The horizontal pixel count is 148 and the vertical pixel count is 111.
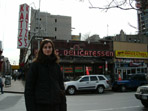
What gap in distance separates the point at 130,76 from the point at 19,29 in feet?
47.2

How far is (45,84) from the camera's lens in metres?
2.72

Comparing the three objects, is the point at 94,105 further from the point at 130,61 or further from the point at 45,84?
the point at 130,61

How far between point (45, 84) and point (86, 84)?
13.9m

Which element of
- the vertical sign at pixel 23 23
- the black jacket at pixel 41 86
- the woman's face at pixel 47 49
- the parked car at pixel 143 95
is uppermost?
the vertical sign at pixel 23 23

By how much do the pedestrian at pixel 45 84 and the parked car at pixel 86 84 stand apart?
13007 millimetres

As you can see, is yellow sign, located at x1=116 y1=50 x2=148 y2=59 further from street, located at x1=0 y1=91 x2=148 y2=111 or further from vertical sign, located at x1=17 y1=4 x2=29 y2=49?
street, located at x1=0 y1=91 x2=148 y2=111

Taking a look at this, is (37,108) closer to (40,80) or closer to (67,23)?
(40,80)

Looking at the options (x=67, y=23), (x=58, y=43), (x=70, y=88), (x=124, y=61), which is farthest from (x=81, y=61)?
(x=67, y=23)

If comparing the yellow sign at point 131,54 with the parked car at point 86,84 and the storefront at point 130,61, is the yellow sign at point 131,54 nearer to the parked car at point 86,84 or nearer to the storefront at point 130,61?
the storefront at point 130,61

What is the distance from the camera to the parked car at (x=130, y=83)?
59.2 ft

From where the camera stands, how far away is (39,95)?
266cm

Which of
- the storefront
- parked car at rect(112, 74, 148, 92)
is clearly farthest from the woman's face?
the storefront

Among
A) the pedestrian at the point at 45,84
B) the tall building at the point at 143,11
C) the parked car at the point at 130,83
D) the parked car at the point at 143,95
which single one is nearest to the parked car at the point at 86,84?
the parked car at the point at 130,83

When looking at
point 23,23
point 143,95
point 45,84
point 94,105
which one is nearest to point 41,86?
point 45,84
